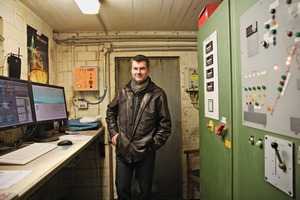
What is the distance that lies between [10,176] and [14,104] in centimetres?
66

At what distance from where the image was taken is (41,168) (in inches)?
40.3

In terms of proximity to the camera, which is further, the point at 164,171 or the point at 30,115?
the point at 164,171

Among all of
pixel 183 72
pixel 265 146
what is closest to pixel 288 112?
pixel 265 146

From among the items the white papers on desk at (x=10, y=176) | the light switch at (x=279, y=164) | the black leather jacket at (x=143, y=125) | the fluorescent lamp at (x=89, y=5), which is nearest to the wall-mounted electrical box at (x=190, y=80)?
the black leather jacket at (x=143, y=125)

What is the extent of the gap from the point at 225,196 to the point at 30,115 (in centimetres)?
164

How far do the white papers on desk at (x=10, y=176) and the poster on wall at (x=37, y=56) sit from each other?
1362 mm

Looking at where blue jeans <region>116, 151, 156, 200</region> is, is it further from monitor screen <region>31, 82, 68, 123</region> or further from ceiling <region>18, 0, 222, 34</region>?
ceiling <region>18, 0, 222, 34</region>

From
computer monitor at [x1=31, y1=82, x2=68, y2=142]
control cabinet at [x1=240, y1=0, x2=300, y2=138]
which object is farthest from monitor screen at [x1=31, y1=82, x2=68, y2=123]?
control cabinet at [x1=240, y1=0, x2=300, y2=138]

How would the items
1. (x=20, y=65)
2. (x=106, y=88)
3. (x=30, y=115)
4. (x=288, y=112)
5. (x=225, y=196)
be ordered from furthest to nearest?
(x=106, y=88) < (x=20, y=65) < (x=30, y=115) < (x=225, y=196) < (x=288, y=112)

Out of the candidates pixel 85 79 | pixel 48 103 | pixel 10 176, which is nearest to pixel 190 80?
pixel 85 79

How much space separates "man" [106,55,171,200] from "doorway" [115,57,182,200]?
0.92 m

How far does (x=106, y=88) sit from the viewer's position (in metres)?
2.65

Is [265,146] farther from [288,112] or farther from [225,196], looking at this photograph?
[225,196]

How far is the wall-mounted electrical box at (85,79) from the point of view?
2562mm
